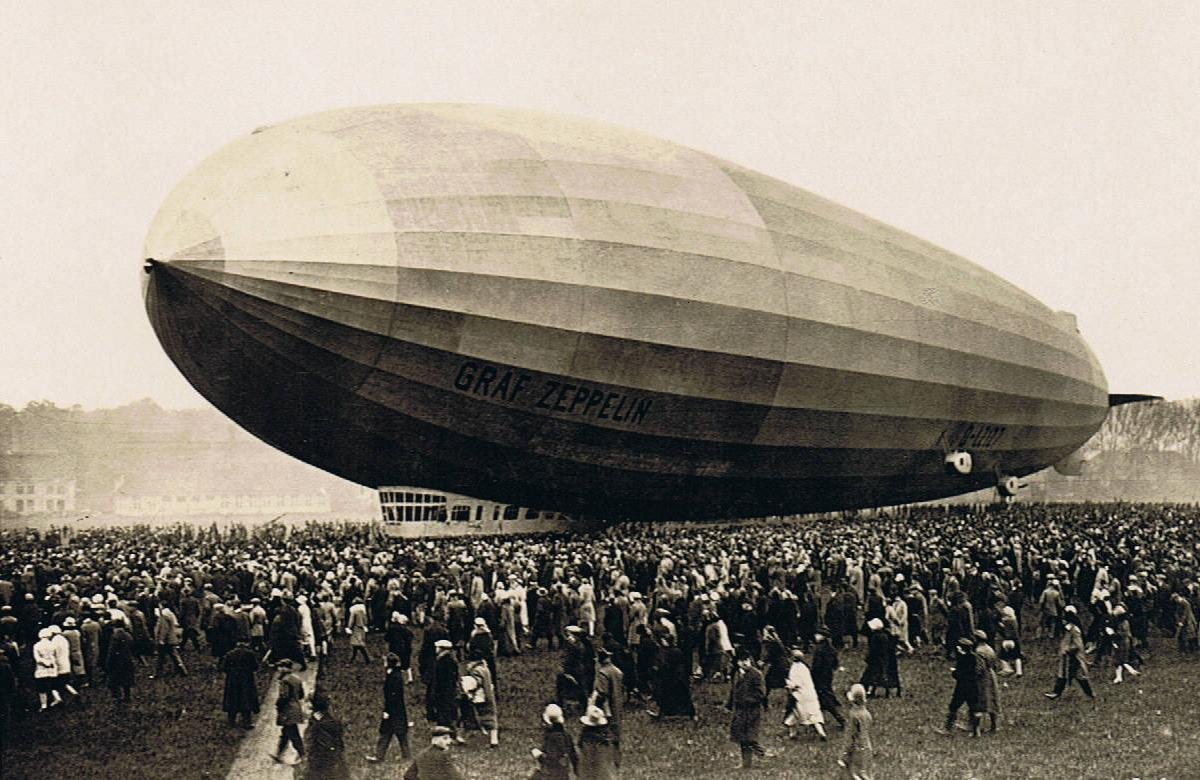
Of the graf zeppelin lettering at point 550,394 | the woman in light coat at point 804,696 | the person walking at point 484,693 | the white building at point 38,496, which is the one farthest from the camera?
the white building at point 38,496

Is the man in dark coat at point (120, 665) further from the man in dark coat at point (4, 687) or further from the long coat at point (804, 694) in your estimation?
the long coat at point (804, 694)

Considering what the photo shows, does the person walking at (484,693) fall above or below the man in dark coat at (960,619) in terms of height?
below

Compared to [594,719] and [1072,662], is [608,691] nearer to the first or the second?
[594,719]

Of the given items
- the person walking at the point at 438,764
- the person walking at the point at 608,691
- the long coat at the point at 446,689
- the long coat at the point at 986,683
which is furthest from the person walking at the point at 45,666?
the long coat at the point at 986,683

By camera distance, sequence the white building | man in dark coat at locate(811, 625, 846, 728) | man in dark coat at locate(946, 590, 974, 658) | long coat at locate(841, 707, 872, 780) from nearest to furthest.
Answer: long coat at locate(841, 707, 872, 780) → man in dark coat at locate(811, 625, 846, 728) → man in dark coat at locate(946, 590, 974, 658) → the white building

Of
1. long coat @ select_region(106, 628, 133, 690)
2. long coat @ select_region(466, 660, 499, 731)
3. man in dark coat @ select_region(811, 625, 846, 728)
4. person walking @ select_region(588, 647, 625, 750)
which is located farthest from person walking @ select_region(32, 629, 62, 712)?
man in dark coat @ select_region(811, 625, 846, 728)

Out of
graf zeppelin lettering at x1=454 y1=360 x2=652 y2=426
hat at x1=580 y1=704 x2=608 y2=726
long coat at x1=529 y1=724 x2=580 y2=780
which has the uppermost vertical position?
graf zeppelin lettering at x1=454 y1=360 x2=652 y2=426

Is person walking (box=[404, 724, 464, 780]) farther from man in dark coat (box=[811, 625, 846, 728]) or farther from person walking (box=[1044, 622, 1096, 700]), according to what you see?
person walking (box=[1044, 622, 1096, 700])
